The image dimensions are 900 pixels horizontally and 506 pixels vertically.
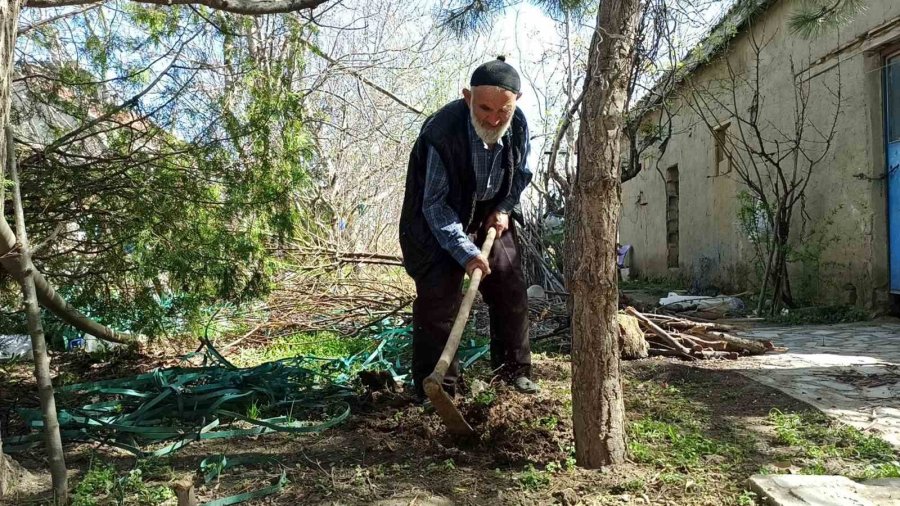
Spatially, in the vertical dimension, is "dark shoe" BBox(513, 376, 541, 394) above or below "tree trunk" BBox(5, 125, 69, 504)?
below

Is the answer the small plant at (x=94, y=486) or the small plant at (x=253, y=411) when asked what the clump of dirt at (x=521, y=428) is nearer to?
the small plant at (x=253, y=411)

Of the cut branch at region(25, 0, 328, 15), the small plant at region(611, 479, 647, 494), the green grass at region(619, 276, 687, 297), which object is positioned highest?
the cut branch at region(25, 0, 328, 15)

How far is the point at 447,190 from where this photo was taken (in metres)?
3.05

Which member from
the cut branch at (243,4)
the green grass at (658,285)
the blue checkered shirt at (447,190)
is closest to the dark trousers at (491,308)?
the blue checkered shirt at (447,190)

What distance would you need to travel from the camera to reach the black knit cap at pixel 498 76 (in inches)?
113

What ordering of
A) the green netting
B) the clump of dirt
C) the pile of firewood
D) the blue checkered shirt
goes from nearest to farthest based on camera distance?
the clump of dirt < the green netting < the blue checkered shirt < the pile of firewood

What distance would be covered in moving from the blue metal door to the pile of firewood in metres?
2.37

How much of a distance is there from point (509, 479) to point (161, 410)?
171 centimetres

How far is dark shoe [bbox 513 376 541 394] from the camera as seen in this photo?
3.29 m

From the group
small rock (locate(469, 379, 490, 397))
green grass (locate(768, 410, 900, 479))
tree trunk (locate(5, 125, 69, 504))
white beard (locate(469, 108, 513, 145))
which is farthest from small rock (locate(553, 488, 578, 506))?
white beard (locate(469, 108, 513, 145))

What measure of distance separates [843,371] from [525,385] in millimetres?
2029

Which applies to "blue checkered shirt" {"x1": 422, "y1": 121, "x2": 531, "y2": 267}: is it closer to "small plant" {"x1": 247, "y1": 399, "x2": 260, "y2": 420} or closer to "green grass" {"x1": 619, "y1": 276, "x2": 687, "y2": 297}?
"small plant" {"x1": 247, "y1": 399, "x2": 260, "y2": 420}

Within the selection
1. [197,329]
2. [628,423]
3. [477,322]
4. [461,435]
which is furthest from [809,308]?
[197,329]

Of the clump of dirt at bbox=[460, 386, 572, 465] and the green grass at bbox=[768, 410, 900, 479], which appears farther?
the clump of dirt at bbox=[460, 386, 572, 465]
